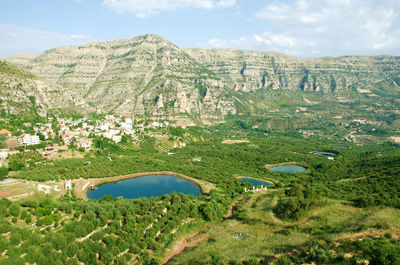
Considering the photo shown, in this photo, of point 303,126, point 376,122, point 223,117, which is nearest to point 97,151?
point 223,117

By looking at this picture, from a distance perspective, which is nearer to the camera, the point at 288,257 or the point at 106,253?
the point at 288,257

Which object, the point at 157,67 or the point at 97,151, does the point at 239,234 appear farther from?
the point at 157,67

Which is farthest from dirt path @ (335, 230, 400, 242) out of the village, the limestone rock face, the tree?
the limestone rock face

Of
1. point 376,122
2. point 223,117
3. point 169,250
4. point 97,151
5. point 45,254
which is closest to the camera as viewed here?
point 45,254

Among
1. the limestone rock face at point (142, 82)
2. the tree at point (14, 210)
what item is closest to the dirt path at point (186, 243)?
the tree at point (14, 210)

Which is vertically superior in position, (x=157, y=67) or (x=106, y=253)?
(x=157, y=67)

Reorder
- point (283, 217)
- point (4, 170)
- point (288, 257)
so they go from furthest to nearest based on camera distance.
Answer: point (4, 170) < point (283, 217) < point (288, 257)

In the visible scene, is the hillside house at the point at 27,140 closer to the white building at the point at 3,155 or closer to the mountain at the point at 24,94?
the white building at the point at 3,155

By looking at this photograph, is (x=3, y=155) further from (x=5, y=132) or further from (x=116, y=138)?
(x=116, y=138)
